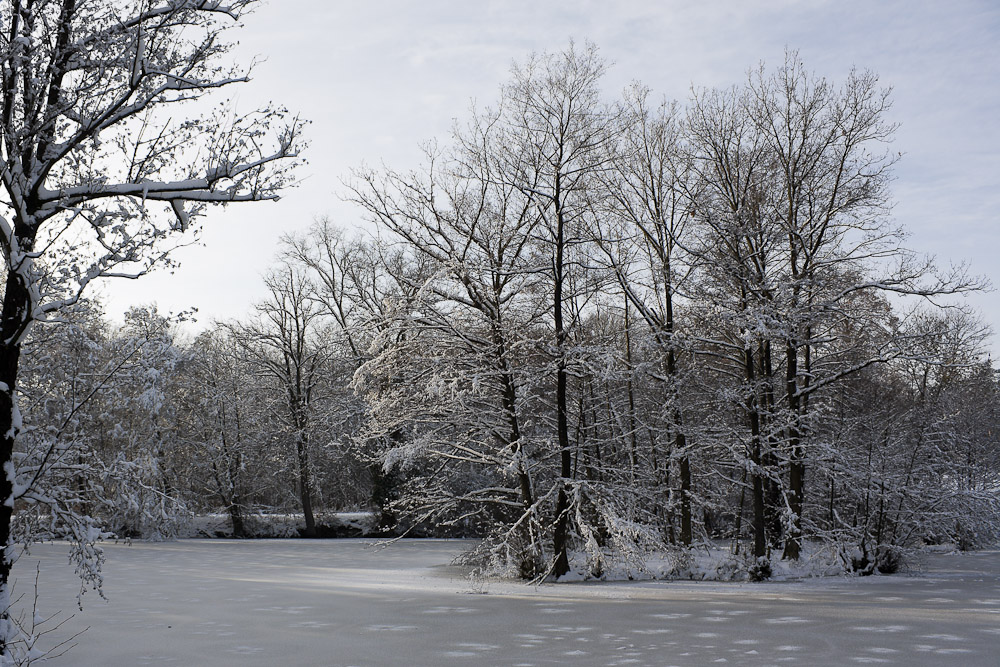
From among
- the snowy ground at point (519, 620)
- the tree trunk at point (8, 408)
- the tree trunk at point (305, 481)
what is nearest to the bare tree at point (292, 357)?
the tree trunk at point (305, 481)

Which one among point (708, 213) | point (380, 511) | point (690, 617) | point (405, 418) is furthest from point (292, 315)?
point (690, 617)

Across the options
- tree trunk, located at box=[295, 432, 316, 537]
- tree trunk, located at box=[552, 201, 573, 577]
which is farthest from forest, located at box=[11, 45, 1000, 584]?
tree trunk, located at box=[295, 432, 316, 537]

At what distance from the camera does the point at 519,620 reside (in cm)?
1191

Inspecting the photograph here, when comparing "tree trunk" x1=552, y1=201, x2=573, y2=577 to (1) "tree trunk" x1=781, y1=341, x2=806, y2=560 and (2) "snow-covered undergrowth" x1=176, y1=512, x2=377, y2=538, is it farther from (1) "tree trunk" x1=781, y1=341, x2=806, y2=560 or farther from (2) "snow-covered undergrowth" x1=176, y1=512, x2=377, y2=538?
(2) "snow-covered undergrowth" x1=176, y1=512, x2=377, y2=538

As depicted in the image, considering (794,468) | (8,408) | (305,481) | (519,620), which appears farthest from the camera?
(305,481)

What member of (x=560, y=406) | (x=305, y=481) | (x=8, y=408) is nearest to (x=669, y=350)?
(x=560, y=406)

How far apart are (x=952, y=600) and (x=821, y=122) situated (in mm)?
10909

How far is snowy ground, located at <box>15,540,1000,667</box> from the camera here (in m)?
9.34

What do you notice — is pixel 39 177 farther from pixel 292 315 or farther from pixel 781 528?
pixel 292 315

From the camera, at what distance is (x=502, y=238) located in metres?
18.1

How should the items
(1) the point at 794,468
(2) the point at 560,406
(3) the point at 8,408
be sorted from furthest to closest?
(1) the point at 794,468 → (2) the point at 560,406 → (3) the point at 8,408

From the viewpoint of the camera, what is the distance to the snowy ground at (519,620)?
9.34m

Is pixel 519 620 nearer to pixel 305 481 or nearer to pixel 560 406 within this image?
pixel 560 406

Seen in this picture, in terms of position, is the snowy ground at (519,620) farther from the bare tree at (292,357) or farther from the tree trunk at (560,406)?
the bare tree at (292,357)
